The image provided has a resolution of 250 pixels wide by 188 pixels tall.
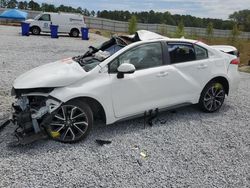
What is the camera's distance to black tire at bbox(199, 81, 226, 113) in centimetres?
536

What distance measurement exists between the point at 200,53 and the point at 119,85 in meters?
1.99

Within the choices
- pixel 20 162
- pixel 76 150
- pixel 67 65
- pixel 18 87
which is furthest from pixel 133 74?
pixel 20 162

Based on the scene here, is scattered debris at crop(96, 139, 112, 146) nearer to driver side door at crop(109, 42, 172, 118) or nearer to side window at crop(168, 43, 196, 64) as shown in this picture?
driver side door at crop(109, 42, 172, 118)

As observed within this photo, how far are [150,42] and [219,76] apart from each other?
5.47ft

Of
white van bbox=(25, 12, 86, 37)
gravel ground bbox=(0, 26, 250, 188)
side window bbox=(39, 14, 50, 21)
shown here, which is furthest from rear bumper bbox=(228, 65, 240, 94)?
side window bbox=(39, 14, 50, 21)

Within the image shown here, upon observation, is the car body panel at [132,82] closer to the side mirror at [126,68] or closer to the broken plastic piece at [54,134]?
the side mirror at [126,68]

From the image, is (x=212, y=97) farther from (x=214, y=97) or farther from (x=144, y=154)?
(x=144, y=154)

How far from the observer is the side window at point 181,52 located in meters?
4.98

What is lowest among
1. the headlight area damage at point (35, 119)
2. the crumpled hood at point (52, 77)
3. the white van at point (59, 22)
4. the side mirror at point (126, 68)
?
the headlight area damage at point (35, 119)

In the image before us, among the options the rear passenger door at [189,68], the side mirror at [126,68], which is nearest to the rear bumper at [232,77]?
the rear passenger door at [189,68]

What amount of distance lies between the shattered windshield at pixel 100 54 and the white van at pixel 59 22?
19.1 meters

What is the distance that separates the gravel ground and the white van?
1908 cm

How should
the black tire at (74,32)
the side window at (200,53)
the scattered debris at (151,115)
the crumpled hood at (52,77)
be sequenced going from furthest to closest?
the black tire at (74,32), the side window at (200,53), the scattered debris at (151,115), the crumpled hood at (52,77)

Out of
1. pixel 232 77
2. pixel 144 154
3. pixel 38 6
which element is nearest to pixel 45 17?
pixel 232 77
